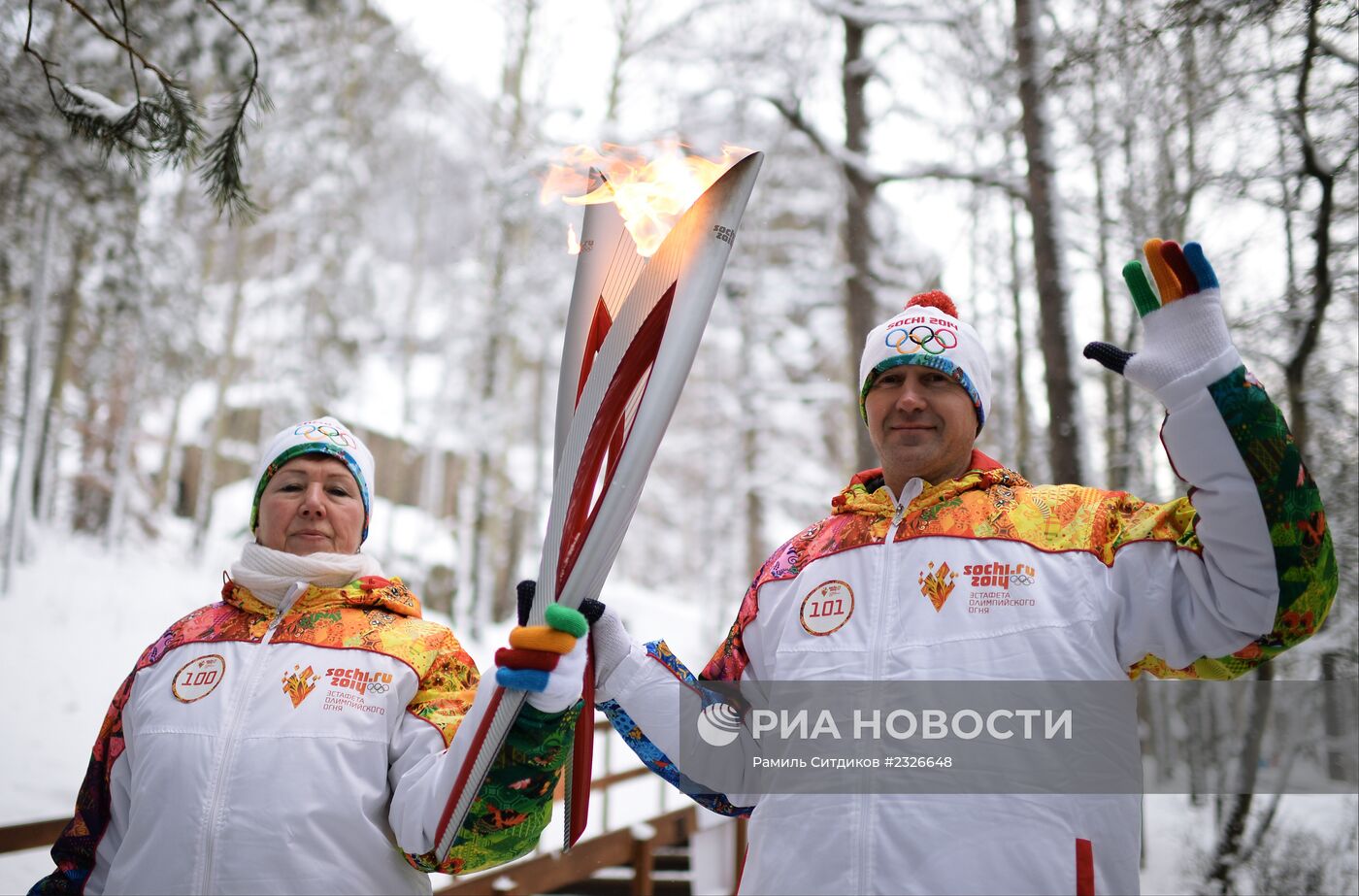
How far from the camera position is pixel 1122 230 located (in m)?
7.70

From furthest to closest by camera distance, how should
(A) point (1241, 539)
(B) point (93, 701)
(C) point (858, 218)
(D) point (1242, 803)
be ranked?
(C) point (858, 218)
(B) point (93, 701)
(D) point (1242, 803)
(A) point (1241, 539)

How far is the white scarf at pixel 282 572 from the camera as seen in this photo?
6.75 ft

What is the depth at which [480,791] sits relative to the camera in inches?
66.4

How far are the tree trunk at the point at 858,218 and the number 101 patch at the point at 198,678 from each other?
17.0 ft

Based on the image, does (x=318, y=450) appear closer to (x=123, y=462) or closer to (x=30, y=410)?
(x=30, y=410)

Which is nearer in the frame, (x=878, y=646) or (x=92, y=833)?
(x=878, y=646)

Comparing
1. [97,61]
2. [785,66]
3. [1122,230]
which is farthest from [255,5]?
[1122,230]

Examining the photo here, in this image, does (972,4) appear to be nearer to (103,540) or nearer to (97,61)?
(97,61)

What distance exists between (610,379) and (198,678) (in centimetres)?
108

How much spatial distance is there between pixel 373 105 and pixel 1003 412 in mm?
9803

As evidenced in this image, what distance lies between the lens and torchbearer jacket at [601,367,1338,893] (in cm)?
147

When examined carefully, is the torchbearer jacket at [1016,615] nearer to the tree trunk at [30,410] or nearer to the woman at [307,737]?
the woman at [307,737]

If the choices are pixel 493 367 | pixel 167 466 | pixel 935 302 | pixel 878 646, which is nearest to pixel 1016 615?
pixel 878 646

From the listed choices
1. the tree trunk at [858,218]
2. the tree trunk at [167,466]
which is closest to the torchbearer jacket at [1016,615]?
the tree trunk at [858,218]
